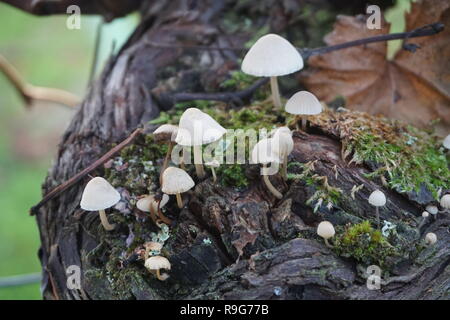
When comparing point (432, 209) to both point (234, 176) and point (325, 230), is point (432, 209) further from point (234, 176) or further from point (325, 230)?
point (234, 176)

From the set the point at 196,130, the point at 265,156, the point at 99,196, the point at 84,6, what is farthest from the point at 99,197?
the point at 84,6

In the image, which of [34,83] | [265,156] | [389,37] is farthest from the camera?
[34,83]

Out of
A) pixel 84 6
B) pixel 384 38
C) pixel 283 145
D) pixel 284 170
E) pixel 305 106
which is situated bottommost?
pixel 284 170

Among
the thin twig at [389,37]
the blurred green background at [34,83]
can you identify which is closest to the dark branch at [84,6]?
the thin twig at [389,37]

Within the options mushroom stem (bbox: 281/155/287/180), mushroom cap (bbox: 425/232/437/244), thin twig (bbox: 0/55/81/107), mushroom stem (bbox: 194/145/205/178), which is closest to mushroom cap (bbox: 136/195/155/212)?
mushroom stem (bbox: 194/145/205/178)

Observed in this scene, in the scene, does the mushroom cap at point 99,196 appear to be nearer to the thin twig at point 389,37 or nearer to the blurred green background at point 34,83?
the thin twig at point 389,37
